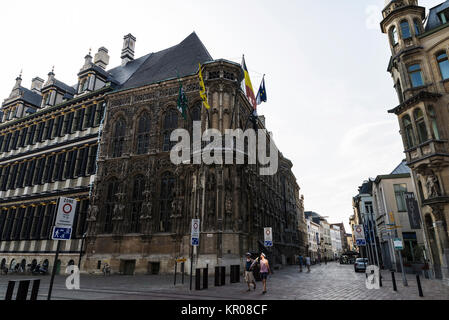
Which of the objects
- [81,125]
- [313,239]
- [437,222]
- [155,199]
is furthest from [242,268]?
[313,239]

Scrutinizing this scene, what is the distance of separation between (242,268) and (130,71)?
91.3 ft

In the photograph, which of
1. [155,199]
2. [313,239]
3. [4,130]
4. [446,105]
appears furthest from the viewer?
[313,239]

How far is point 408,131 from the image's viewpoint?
66.5 ft

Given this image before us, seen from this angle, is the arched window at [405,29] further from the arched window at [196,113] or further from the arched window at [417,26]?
the arched window at [196,113]

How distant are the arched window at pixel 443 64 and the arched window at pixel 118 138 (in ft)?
90.0

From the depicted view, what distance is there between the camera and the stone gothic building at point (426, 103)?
681 inches

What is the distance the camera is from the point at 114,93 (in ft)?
98.3

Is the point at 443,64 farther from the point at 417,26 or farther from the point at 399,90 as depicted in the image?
the point at 417,26

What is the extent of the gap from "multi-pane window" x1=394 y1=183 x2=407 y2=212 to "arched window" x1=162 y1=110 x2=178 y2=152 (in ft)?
76.8

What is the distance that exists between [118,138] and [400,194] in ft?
98.1

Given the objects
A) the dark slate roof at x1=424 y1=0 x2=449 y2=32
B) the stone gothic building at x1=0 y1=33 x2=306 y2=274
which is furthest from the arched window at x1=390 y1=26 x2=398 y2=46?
the stone gothic building at x1=0 y1=33 x2=306 y2=274

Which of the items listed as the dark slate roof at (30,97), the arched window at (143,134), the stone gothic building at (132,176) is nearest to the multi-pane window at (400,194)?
the stone gothic building at (132,176)

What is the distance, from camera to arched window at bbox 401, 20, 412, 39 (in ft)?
67.6
